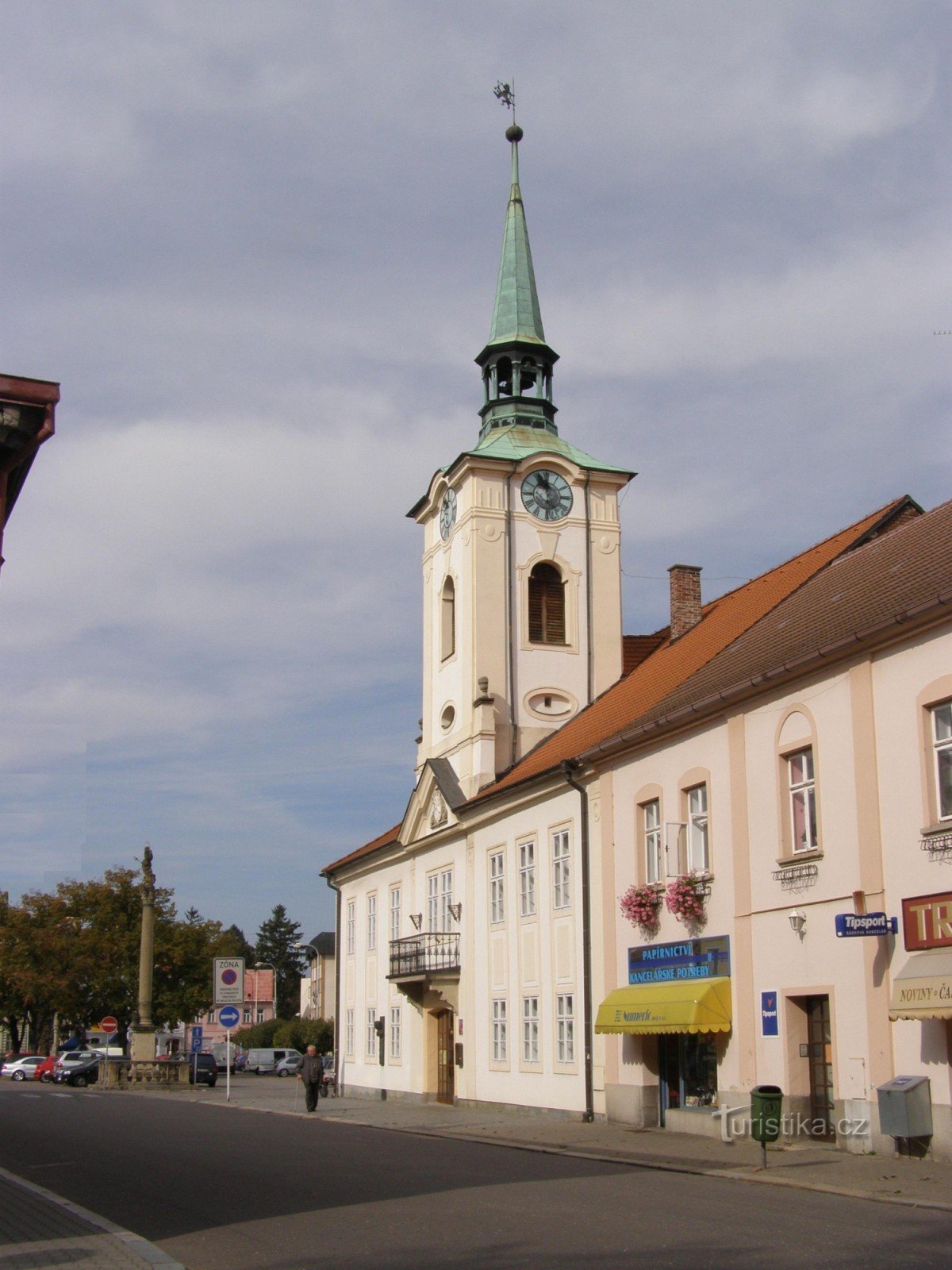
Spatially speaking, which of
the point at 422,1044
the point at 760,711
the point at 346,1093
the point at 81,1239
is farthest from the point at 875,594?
the point at 346,1093

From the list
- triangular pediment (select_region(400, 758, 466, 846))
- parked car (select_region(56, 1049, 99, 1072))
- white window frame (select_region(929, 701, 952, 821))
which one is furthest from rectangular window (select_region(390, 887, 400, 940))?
white window frame (select_region(929, 701, 952, 821))

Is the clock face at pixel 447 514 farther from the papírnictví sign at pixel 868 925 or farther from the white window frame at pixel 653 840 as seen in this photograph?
the papírnictví sign at pixel 868 925

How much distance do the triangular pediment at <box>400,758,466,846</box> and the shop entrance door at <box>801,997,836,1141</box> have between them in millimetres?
16994

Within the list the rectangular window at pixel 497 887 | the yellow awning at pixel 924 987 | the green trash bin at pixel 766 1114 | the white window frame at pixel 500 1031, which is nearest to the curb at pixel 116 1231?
the green trash bin at pixel 766 1114

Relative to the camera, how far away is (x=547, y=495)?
4059cm

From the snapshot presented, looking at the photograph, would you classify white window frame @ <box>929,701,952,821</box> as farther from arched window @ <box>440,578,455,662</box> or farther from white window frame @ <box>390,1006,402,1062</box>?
white window frame @ <box>390,1006,402,1062</box>

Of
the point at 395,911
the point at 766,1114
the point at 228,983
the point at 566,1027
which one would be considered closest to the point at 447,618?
the point at 395,911

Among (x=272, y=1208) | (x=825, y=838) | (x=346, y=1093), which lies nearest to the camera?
(x=272, y=1208)

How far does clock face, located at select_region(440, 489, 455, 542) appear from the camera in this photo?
41.4 metres

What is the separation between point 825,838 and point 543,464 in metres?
21.5

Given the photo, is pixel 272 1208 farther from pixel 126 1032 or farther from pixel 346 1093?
pixel 126 1032

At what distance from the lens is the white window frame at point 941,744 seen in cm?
1816

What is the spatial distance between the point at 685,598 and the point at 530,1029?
11.3 meters

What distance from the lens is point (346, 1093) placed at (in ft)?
152
